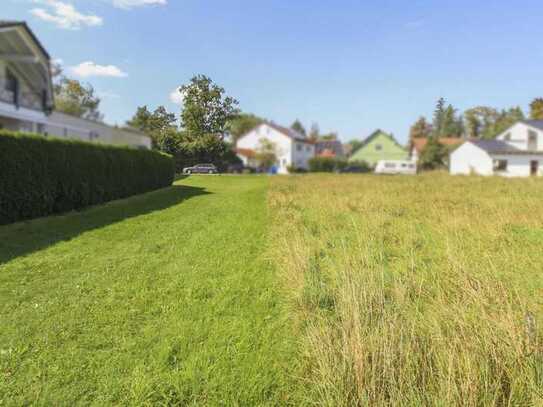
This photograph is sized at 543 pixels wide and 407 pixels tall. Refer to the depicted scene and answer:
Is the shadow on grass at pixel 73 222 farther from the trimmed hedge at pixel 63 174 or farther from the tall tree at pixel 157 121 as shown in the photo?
the tall tree at pixel 157 121

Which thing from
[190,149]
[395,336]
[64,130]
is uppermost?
[64,130]

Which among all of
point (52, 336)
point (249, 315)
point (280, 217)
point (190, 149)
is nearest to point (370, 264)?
point (249, 315)

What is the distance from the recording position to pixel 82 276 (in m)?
5.04

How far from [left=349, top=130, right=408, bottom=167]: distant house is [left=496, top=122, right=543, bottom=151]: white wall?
1958 cm

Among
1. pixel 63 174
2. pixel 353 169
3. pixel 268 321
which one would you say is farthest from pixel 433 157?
pixel 268 321

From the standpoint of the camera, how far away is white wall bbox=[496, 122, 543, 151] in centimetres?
4356

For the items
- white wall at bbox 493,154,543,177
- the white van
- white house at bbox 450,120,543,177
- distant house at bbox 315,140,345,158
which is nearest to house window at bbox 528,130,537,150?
white house at bbox 450,120,543,177

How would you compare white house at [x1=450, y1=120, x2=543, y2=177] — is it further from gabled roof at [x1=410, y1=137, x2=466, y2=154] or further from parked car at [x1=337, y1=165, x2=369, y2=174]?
parked car at [x1=337, y1=165, x2=369, y2=174]

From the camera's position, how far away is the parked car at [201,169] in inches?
142

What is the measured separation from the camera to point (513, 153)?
43.8 meters

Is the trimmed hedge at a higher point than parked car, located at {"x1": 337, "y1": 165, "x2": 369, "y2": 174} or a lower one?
lower

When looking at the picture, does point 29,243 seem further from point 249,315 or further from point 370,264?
point 370,264

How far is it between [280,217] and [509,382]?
7.47 metres

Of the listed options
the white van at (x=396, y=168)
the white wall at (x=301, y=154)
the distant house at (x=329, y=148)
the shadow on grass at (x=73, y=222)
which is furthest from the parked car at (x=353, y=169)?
the shadow on grass at (x=73, y=222)
